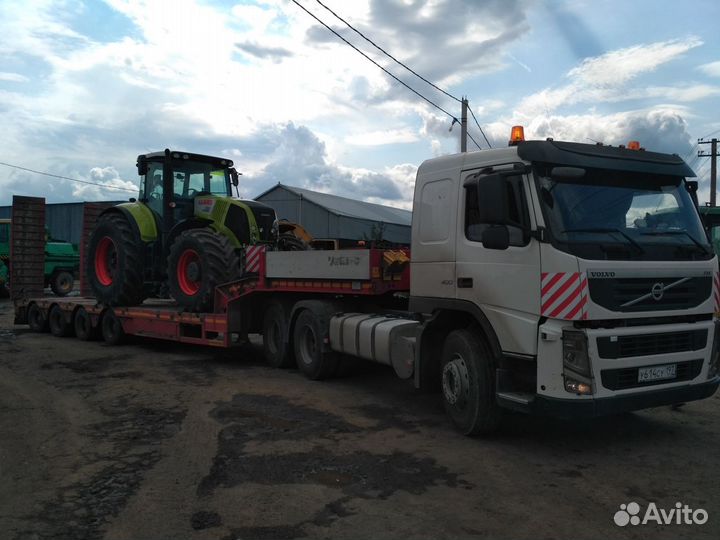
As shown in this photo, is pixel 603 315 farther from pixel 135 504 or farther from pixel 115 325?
pixel 115 325

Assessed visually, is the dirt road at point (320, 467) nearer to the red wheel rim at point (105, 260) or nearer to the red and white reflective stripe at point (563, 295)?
the red and white reflective stripe at point (563, 295)

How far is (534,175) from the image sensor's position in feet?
17.9

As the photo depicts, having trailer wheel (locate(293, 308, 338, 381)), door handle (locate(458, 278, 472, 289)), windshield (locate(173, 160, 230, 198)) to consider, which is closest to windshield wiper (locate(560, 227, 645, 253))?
door handle (locate(458, 278, 472, 289))

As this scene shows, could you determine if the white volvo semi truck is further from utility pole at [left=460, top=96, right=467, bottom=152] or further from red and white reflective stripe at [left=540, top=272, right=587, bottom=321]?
utility pole at [left=460, top=96, right=467, bottom=152]

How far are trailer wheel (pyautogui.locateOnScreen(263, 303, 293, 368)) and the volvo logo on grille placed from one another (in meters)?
5.59

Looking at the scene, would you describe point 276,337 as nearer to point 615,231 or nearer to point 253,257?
point 253,257

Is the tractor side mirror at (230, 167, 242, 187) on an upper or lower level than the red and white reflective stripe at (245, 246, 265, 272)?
upper

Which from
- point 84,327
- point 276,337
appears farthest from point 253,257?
point 84,327

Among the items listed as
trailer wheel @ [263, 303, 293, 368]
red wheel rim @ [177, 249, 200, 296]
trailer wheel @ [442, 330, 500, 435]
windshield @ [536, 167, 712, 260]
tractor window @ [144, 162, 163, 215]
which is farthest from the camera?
tractor window @ [144, 162, 163, 215]

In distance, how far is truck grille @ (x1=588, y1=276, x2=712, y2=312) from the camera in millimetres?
5105

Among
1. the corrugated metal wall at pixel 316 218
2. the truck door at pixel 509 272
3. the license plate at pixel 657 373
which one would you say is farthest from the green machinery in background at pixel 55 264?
the license plate at pixel 657 373

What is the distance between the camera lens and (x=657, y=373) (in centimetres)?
543

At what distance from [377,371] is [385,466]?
14.5 ft

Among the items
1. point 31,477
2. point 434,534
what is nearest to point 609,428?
point 434,534
